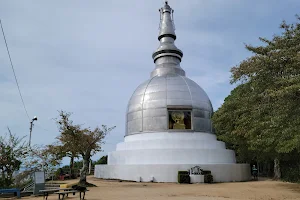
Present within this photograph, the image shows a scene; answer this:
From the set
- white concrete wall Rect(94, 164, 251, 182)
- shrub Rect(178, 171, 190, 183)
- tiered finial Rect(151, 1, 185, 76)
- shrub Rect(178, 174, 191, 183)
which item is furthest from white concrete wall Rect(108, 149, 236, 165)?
tiered finial Rect(151, 1, 185, 76)

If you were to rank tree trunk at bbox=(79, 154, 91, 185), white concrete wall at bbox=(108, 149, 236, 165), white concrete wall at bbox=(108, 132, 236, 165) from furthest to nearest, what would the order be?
1. white concrete wall at bbox=(108, 132, 236, 165)
2. white concrete wall at bbox=(108, 149, 236, 165)
3. tree trunk at bbox=(79, 154, 91, 185)

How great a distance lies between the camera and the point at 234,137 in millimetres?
21406

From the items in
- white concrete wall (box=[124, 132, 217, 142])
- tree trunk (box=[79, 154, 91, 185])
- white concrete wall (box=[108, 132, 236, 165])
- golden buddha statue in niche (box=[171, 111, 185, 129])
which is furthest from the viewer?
golden buddha statue in niche (box=[171, 111, 185, 129])

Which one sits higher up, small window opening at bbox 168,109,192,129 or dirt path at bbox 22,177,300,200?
small window opening at bbox 168,109,192,129

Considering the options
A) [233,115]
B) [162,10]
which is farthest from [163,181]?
[162,10]

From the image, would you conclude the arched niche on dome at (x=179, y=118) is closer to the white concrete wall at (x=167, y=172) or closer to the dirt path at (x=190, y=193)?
the white concrete wall at (x=167, y=172)

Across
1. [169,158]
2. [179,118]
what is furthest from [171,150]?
[179,118]

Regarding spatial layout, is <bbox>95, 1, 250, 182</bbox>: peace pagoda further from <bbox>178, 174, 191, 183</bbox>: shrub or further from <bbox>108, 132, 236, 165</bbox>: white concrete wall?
<bbox>178, 174, 191, 183</bbox>: shrub

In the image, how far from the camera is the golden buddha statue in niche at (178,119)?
75.6ft

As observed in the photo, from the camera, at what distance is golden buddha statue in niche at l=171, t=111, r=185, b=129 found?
907 inches

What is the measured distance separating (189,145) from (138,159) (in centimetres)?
459

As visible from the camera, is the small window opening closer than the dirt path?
No

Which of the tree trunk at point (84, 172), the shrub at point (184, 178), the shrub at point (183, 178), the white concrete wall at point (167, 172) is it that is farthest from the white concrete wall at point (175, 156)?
the tree trunk at point (84, 172)

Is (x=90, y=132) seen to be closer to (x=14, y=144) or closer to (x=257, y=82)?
(x=14, y=144)
